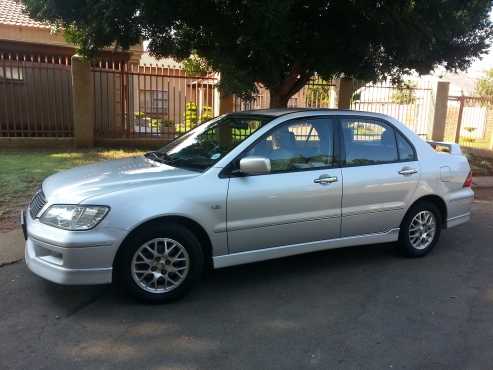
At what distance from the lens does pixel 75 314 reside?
3797 millimetres

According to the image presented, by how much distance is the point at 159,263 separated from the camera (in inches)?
155

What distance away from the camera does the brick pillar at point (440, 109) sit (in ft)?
48.2

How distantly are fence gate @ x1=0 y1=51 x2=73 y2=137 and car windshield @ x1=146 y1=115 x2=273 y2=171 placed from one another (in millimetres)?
7929

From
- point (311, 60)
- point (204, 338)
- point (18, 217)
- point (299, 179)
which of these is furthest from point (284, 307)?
point (311, 60)

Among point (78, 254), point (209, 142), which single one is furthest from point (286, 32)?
point (78, 254)

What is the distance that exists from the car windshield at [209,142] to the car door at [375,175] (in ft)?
3.25

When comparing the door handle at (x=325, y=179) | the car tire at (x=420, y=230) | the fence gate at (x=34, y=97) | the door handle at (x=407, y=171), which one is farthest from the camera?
the fence gate at (x=34, y=97)

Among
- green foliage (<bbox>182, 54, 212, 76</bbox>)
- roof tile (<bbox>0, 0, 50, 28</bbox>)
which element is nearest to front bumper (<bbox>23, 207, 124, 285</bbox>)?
green foliage (<bbox>182, 54, 212, 76</bbox>)

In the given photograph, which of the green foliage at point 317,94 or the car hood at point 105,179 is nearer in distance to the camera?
the car hood at point 105,179

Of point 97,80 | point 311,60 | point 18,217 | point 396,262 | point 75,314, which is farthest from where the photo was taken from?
point 97,80

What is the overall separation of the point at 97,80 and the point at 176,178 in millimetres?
9724

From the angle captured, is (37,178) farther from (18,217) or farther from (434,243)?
(434,243)

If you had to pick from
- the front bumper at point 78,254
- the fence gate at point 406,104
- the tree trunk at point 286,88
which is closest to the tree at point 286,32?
the tree trunk at point 286,88

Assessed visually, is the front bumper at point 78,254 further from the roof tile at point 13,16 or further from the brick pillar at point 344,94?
the roof tile at point 13,16
